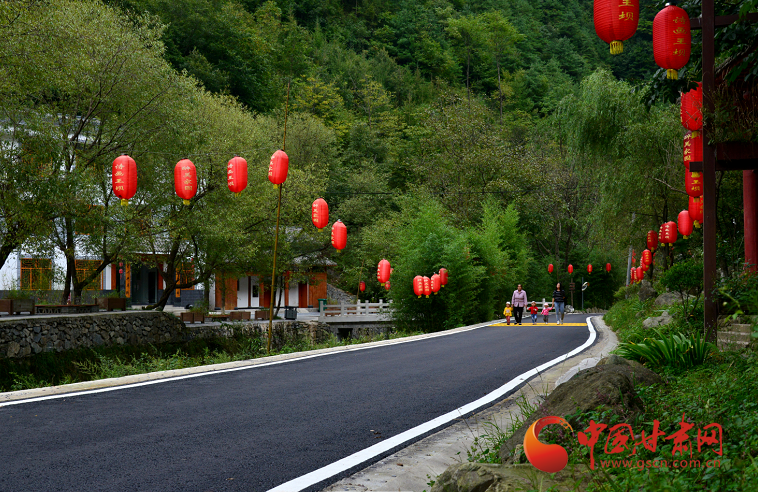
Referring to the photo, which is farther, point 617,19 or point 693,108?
point 693,108

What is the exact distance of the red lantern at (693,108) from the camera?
31.6ft

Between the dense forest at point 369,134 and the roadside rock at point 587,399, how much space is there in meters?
6.90

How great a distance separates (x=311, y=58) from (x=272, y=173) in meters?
48.3

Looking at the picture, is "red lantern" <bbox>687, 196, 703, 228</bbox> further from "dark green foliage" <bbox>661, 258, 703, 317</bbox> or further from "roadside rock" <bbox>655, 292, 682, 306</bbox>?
"dark green foliage" <bbox>661, 258, 703, 317</bbox>

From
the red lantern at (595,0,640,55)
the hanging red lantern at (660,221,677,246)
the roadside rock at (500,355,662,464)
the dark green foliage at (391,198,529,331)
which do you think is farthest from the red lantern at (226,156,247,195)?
the hanging red lantern at (660,221,677,246)

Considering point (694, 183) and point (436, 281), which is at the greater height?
point (694, 183)

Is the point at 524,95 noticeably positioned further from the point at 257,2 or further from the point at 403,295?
the point at 403,295

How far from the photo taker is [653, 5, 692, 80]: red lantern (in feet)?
27.9

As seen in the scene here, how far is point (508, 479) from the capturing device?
10.5 ft

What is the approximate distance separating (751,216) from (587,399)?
1056cm

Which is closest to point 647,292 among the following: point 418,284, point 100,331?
point 418,284

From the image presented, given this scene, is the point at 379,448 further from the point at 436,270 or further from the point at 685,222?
the point at 436,270

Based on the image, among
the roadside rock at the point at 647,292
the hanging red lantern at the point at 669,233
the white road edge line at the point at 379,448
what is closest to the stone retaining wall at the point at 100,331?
the white road edge line at the point at 379,448

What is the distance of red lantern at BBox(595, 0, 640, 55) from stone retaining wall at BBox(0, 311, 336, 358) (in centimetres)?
1606
